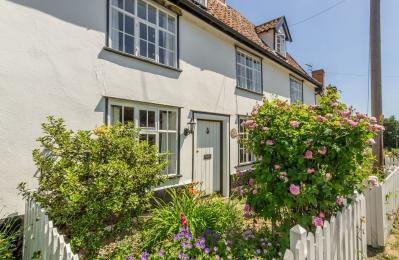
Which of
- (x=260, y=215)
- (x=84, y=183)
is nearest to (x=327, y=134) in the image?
(x=260, y=215)

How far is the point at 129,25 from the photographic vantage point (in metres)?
5.99

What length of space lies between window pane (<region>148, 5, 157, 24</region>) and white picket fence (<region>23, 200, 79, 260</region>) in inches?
197

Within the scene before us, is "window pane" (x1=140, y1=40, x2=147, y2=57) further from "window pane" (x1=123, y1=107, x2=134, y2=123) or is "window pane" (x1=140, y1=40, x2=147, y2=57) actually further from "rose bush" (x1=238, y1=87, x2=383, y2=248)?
"rose bush" (x1=238, y1=87, x2=383, y2=248)

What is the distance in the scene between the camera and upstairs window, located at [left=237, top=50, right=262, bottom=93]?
9.99 metres

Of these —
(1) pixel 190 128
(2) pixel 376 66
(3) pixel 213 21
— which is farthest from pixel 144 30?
(2) pixel 376 66

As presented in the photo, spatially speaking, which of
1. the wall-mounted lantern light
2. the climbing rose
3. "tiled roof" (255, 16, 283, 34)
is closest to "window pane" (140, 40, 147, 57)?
the wall-mounted lantern light

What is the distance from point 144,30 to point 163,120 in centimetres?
237

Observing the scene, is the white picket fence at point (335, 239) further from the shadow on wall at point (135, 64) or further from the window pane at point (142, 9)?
the window pane at point (142, 9)

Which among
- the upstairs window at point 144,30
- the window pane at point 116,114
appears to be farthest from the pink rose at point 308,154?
the upstairs window at point 144,30

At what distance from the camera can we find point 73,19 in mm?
5000

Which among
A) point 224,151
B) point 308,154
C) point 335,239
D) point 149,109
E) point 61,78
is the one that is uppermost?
point 61,78

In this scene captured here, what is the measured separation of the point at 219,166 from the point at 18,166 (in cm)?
609

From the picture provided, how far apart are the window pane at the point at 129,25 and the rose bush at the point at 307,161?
3.96m

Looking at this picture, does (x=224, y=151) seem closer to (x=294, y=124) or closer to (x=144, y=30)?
(x=144, y=30)
